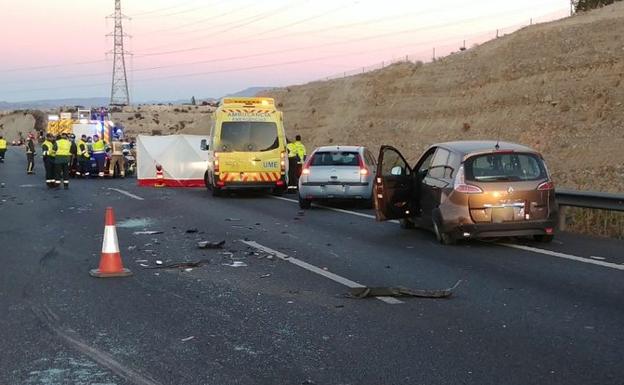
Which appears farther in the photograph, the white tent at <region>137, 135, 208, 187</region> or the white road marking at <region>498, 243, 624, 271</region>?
the white tent at <region>137, 135, 208, 187</region>

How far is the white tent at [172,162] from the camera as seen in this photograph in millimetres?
23984

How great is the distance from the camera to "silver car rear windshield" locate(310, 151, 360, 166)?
55.1 ft

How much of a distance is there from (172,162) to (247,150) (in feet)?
17.4

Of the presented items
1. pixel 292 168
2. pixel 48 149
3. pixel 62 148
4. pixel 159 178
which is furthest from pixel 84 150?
pixel 292 168

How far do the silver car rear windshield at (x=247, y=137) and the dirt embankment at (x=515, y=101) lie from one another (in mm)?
12342

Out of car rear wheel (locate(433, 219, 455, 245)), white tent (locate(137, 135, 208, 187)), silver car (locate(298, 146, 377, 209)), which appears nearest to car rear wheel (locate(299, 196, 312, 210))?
silver car (locate(298, 146, 377, 209))

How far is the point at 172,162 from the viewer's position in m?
24.1

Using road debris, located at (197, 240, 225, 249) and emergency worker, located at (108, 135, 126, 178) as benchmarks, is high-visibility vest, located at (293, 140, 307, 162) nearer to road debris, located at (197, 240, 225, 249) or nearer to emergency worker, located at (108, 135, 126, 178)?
emergency worker, located at (108, 135, 126, 178)

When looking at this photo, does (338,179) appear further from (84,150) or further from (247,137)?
(84,150)

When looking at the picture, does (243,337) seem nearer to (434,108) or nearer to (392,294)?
(392,294)

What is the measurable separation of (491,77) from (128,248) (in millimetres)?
42884

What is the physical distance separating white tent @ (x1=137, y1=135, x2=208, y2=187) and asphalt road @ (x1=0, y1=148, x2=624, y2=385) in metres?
11.6

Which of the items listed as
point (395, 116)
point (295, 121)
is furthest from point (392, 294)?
point (295, 121)

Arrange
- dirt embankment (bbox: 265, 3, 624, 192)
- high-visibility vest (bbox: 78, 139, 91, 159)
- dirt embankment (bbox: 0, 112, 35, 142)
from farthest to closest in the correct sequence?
dirt embankment (bbox: 0, 112, 35, 142)
dirt embankment (bbox: 265, 3, 624, 192)
high-visibility vest (bbox: 78, 139, 91, 159)
